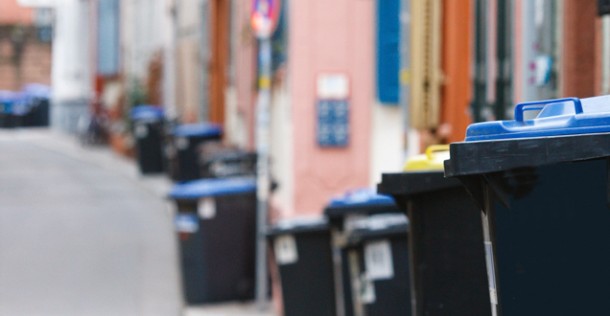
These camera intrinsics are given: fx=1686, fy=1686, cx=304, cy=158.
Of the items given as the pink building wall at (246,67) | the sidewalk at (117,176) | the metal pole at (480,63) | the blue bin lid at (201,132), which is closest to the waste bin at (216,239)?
the sidewalk at (117,176)

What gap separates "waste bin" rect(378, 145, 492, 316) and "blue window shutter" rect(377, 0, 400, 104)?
8626 millimetres

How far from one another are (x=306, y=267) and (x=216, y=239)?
3144 mm

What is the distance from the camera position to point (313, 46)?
16062mm

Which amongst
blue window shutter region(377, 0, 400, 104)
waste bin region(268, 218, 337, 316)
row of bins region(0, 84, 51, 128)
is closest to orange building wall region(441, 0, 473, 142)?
waste bin region(268, 218, 337, 316)

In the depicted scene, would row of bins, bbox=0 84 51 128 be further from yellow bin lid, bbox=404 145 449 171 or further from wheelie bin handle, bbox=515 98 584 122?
wheelie bin handle, bbox=515 98 584 122

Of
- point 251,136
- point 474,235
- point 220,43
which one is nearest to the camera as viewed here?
point 474,235

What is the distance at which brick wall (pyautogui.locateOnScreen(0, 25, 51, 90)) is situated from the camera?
53469mm

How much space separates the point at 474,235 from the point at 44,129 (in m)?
43.7

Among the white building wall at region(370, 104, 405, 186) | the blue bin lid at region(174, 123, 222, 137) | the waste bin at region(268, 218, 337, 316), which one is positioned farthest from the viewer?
the blue bin lid at region(174, 123, 222, 137)

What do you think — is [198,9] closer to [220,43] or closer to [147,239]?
[220,43]

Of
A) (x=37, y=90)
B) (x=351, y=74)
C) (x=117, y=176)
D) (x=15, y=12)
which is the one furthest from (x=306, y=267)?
(x=15, y=12)

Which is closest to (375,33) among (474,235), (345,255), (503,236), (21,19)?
(345,255)

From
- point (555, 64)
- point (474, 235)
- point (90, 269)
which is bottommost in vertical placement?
point (90, 269)

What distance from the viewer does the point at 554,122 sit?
4.30 m
